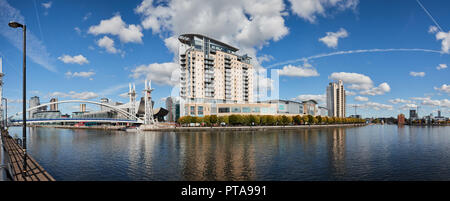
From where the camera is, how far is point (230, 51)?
167875 mm

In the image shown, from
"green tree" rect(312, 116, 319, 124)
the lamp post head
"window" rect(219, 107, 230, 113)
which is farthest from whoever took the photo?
"green tree" rect(312, 116, 319, 124)

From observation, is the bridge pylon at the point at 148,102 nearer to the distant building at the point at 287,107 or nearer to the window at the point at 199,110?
the window at the point at 199,110

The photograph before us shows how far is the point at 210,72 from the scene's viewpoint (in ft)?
494

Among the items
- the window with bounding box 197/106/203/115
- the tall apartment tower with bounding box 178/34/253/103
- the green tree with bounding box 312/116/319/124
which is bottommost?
the green tree with bounding box 312/116/319/124

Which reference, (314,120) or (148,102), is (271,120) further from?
(148,102)

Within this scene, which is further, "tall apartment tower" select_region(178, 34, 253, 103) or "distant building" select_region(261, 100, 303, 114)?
"distant building" select_region(261, 100, 303, 114)

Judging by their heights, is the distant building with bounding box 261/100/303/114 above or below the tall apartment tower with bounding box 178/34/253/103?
below


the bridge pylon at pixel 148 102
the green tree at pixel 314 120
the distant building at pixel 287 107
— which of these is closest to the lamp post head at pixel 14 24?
the bridge pylon at pixel 148 102

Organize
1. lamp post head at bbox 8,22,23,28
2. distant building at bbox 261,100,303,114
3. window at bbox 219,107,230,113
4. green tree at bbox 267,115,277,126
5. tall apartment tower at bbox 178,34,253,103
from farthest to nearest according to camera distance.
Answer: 1. distant building at bbox 261,100,303,114
2. tall apartment tower at bbox 178,34,253,103
3. window at bbox 219,107,230,113
4. green tree at bbox 267,115,277,126
5. lamp post head at bbox 8,22,23,28

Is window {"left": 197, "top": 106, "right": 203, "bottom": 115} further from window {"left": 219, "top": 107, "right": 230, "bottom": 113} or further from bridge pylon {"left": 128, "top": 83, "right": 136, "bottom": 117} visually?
bridge pylon {"left": 128, "top": 83, "right": 136, "bottom": 117}

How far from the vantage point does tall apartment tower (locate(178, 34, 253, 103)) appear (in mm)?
145500

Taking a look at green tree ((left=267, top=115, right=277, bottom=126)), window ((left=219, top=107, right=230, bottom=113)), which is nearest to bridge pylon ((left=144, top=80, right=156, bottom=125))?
window ((left=219, top=107, right=230, bottom=113))
